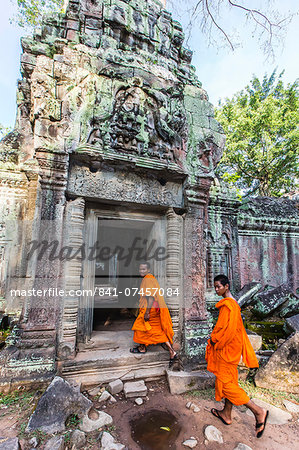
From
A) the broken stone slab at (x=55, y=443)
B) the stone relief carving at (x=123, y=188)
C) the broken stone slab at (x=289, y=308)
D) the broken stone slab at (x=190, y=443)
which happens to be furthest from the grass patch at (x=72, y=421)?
the broken stone slab at (x=289, y=308)

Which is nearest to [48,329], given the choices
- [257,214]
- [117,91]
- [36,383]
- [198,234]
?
[36,383]

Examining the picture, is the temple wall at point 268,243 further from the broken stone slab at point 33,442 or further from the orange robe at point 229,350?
the broken stone slab at point 33,442

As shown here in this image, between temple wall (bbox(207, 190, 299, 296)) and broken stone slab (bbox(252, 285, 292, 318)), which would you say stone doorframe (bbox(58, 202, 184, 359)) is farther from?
broken stone slab (bbox(252, 285, 292, 318))

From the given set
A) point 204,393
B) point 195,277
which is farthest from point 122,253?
point 204,393

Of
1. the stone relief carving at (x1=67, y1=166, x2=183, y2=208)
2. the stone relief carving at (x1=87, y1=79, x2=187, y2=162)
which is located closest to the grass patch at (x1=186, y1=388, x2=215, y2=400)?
the stone relief carving at (x1=67, y1=166, x2=183, y2=208)

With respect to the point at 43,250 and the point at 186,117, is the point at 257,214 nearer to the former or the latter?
the point at 186,117

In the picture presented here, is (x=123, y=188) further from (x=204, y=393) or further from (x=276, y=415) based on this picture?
(x=276, y=415)

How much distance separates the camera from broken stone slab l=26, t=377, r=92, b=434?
2346mm

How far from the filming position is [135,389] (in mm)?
3121

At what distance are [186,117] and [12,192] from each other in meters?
3.50

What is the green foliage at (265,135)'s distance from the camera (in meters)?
13.5

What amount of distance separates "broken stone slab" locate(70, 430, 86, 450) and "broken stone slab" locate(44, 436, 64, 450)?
125mm

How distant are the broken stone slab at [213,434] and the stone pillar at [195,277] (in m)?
1.09

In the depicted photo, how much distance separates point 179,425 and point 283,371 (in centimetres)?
180
